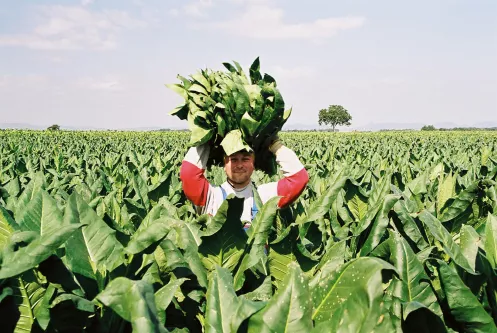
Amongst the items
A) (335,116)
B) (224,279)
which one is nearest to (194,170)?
(224,279)

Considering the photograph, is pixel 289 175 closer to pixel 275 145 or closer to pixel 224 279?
pixel 275 145

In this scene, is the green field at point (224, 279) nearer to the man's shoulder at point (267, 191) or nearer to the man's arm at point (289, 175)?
the man's arm at point (289, 175)

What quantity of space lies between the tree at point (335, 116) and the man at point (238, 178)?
474 feet

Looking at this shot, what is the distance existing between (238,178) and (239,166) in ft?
0.39

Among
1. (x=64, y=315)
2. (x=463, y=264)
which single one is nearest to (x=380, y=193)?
(x=463, y=264)

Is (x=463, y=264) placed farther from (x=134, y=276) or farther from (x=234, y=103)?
(x=234, y=103)

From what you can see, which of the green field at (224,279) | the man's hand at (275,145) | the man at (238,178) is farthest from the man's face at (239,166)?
the green field at (224,279)

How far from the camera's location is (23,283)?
1.17 metres

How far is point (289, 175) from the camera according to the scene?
3354 mm

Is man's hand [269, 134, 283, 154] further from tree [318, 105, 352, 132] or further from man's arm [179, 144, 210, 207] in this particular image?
tree [318, 105, 352, 132]

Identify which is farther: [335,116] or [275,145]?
[335,116]

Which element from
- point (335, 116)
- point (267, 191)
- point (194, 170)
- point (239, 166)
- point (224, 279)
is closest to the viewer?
point (224, 279)

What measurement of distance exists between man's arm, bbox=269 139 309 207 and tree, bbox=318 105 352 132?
144 m

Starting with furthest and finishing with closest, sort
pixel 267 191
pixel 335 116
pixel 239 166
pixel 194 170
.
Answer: pixel 335 116 → pixel 267 191 → pixel 239 166 → pixel 194 170
